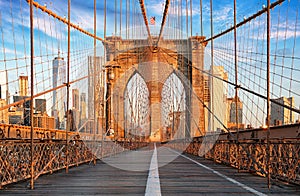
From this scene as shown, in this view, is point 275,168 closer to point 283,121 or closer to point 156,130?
point 283,121

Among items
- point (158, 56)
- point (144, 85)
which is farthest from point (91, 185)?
point (144, 85)

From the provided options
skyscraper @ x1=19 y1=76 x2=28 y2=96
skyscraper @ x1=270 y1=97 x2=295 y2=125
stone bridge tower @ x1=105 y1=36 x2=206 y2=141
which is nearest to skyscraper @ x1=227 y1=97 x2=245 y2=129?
skyscraper @ x1=270 y1=97 x2=295 y2=125

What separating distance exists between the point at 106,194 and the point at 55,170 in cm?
366

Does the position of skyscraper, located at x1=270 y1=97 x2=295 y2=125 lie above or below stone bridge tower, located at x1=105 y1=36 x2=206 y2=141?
below

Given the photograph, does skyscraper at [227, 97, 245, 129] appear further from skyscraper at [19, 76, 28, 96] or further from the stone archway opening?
the stone archway opening

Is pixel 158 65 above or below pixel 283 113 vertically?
above

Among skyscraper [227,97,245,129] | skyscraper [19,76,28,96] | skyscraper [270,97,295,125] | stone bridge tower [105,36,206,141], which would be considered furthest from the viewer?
stone bridge tower [105,36,206,141]

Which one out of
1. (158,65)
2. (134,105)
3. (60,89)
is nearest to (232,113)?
(60,89)

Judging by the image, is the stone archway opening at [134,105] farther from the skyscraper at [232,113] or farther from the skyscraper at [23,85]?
the skyscraper at [23,85]

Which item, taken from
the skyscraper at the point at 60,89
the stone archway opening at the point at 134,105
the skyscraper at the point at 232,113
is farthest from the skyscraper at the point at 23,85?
the stone archway opening at the point at 134,105

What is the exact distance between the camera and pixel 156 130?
56.2 m

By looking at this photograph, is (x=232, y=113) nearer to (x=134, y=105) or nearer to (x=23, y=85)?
(x=23, y=85)

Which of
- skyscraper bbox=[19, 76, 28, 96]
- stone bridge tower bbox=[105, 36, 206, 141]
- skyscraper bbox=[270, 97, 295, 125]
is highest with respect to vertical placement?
stone bridge tower bbox=[105, 36, 206, 141]

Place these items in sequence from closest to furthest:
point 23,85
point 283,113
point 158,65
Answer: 1. point 283,113
2. point 23,85
3. point 158,65
